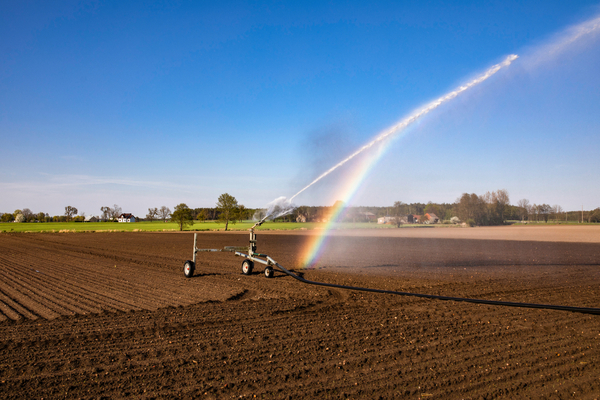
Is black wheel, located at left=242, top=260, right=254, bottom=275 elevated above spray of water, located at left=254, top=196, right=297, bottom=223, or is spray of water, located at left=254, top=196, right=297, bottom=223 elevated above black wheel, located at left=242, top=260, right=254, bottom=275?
spray of water, located at left=254, top=196, right=297, bottom=223

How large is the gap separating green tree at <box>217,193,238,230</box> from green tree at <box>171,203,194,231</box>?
706cm

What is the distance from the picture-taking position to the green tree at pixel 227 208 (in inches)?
3543

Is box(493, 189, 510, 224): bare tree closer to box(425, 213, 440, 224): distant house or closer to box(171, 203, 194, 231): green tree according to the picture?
box(425, 213, 440, 224): distant house

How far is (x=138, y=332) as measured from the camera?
23.4ft

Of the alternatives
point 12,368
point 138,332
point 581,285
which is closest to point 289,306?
point 138,332

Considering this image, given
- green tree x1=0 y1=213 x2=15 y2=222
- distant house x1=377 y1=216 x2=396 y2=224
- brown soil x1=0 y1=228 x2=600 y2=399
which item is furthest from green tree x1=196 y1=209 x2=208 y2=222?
brown soil x1=0 y1=228 x2=600 y2=399

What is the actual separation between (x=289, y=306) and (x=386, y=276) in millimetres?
7234

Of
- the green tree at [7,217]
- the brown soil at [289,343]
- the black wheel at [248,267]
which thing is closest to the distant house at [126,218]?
the green tree at [7,217]

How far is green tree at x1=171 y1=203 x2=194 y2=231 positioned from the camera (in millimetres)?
85625

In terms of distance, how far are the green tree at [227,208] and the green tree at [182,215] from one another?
706 centimetres

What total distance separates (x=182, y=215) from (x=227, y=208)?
413 inches

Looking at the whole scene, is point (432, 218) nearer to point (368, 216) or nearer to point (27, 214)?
point (368, 216)

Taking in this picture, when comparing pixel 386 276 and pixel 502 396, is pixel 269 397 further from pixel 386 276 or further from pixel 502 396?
pixel 386 276

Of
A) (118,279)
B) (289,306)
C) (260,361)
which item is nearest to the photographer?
(260,361)
